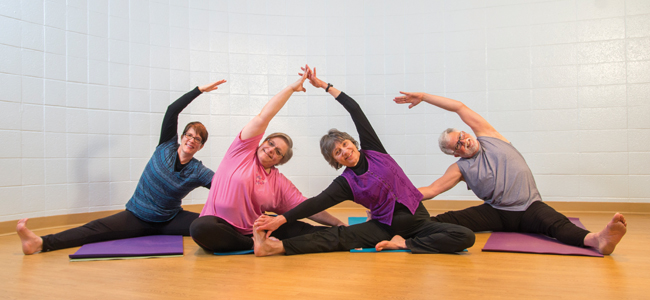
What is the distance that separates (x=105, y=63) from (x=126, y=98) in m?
0.36

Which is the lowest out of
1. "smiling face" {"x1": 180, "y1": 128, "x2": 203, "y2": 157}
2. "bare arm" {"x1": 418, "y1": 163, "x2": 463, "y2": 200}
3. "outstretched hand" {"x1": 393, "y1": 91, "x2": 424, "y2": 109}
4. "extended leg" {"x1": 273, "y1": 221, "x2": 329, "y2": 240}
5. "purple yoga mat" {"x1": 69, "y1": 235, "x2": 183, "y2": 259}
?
"purple yoga mat" {"x1": 69, "y1": 235, "x2": 183, "y2": 259}

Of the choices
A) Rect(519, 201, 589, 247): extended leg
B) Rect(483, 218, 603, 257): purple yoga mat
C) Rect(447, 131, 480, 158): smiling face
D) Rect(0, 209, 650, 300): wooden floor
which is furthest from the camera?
Rect(447, 131, 480, 158): smiling face

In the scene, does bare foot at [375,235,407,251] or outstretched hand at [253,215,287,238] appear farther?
bare foot at [375,235,407,251]

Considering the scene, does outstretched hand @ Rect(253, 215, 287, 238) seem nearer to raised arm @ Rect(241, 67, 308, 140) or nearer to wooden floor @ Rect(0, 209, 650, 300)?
wooden floor @ Rect(0, 209, 650, 300)

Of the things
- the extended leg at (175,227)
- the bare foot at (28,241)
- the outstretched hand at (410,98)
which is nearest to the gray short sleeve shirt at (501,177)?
the outstretched hand at (410,98)

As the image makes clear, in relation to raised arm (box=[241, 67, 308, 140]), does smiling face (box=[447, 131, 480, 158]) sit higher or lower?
lower

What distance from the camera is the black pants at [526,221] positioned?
2.59 metres

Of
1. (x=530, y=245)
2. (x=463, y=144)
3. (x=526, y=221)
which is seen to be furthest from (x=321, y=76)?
(x=530, y=245)

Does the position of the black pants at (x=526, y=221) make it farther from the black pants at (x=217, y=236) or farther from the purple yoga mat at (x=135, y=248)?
the purple yoga mat at (x=135, y=248)

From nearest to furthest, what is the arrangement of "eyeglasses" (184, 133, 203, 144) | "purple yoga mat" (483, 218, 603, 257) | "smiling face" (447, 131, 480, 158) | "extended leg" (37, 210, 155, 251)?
1. "purple yoga mat" (483, 218, 603, 257)
2. "extended leg" (37, 210, 155, 251)
3. "eyeglasses" (184, 133, 203, 144)
4. "smiling face" (447, 131, 480, 158)

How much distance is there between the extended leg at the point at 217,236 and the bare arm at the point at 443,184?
1341 mm

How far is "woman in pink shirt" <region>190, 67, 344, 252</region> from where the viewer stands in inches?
98.3

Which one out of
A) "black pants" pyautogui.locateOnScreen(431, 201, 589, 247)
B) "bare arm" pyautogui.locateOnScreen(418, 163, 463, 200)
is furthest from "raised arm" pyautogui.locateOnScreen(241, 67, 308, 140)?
"black pants" pyautogui.locateOnScreen(431, 201, 589, 247)

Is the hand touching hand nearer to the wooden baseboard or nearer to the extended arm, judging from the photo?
the extended arm
